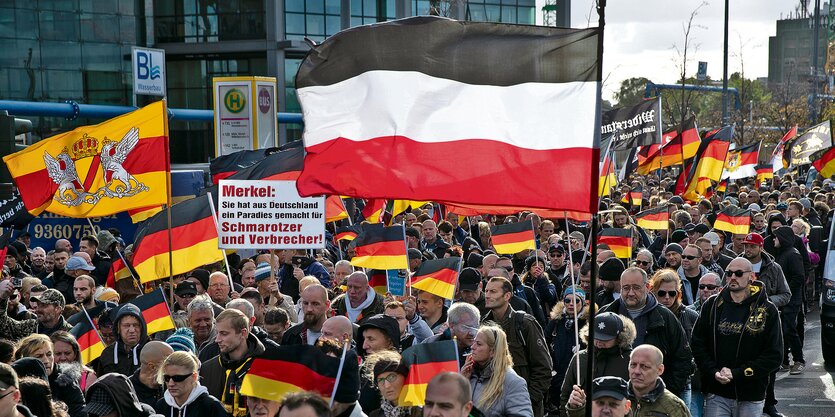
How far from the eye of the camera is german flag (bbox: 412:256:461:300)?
9836mm

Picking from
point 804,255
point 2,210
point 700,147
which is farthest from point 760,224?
point 2,210

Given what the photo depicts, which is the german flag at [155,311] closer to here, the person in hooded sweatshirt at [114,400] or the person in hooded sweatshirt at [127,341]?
the person in hooded sweatshirt at [127,341]

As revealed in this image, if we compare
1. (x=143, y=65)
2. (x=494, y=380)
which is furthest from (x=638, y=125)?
(x=143, y=65)

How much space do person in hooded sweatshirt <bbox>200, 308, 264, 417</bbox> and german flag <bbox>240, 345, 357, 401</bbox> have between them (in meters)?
1.89

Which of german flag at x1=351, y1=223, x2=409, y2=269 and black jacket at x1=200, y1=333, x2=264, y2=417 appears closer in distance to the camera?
black jacket at x1=200, y1=333, x2=264, y2=417

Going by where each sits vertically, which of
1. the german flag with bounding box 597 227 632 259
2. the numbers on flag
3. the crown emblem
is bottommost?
the numbers on flag

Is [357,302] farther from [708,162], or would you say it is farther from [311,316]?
[708,162]

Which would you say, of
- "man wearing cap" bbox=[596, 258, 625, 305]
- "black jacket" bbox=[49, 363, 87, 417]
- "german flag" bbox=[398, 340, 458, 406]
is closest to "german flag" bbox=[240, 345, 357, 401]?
"german flag" bbox=[398, 340, 458, 406]

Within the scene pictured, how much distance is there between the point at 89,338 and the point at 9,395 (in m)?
3.95

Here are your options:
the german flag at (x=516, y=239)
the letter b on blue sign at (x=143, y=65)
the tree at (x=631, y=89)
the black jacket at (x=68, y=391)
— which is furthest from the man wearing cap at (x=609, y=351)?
the tree at (x=631, y=89)

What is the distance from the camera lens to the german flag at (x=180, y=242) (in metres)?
11.5

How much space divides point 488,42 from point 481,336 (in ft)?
5.72

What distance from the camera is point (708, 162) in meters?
22.1

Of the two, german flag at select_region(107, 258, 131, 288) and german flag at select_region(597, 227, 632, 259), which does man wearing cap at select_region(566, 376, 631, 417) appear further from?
german flag at select_region(107, 258, 131, 288)
